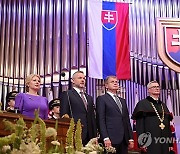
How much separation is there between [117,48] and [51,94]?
130 cm

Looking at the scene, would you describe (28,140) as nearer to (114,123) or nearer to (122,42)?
(114,123)

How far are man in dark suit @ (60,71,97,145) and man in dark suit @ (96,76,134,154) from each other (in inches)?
3.8

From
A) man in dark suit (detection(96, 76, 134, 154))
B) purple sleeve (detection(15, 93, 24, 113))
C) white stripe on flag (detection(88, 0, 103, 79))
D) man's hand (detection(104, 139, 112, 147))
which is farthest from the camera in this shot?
white stripe on flag (detection(88, 0, 103, 79))

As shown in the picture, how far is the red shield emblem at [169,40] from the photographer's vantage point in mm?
6508

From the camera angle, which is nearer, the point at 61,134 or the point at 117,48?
Answer: the point at 61,134

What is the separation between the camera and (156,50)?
6.64 meters

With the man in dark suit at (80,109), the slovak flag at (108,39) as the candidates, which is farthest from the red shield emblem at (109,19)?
the man in dark suit at (80,109)

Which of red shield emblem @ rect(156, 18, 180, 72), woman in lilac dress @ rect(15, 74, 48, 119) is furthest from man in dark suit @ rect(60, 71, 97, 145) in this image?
red shield emblem @ rect(156, 18, 180, 72)

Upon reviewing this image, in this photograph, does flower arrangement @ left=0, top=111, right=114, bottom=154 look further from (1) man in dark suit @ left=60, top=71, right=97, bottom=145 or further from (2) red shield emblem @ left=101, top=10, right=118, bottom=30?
(2) red shield emblem @ left=101, top=10, right=118, bottom=30

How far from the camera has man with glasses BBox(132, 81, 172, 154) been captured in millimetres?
4219

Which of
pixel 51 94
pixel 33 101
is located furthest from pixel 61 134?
pixel 51 94

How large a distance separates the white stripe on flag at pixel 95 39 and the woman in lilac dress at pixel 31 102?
8.50 ft

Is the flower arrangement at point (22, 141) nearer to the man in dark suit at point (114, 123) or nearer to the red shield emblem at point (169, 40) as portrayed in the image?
the man in dark suit at point (114, 123)

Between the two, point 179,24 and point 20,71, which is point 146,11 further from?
point 20,71
